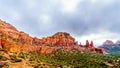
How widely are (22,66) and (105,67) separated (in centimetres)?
10517

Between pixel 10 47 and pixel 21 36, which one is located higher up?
pixel 21 36

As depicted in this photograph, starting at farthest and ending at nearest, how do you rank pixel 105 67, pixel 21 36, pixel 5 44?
pixel 21 36 → pixel 105 67 → pixel 5 44

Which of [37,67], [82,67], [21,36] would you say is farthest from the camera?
[21,36]

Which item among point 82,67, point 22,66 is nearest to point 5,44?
point 22,66

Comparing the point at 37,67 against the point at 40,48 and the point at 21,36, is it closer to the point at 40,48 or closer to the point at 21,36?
the point at 40,48

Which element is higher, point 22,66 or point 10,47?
point 10,47

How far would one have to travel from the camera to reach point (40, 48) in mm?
174750

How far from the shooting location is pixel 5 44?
85875mm

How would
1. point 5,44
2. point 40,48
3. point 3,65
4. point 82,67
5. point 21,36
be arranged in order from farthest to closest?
1. point 21,36
2. point 40,48
3. point 82,67
4. point 5,44
5. point 3,65

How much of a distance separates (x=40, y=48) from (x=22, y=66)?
12814cm

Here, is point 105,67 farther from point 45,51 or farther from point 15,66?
point 15,66

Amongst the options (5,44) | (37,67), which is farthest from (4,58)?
(5,44)

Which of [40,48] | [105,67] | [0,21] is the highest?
[0,21]

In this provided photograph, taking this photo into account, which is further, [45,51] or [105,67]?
[45,51]
